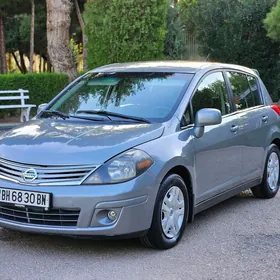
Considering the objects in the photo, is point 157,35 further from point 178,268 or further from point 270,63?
A: point 178,268

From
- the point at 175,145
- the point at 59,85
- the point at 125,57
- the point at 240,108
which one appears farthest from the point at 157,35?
the point at 175,145

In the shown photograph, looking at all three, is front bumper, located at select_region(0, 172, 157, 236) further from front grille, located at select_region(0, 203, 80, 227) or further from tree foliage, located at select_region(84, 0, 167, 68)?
tree foliage, located at select_region(84, 0, 167, 68)

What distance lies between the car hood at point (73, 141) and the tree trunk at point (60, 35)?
35.2ft

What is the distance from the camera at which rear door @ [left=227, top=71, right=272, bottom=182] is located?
20.5 feet

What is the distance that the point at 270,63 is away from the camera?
18797 millimetres

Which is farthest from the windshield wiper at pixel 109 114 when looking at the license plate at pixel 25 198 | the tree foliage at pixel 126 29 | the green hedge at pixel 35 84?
the green hedge at pixel 35 84

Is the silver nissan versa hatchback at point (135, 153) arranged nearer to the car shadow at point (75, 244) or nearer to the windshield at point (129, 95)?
the windshield at point (129, 95)

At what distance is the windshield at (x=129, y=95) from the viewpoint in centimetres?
532

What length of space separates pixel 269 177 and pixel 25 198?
3599mm

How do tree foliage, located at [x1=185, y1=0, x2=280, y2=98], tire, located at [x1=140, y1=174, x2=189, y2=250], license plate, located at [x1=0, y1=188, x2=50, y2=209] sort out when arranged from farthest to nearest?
1. tree foliage, located at [x1=185, y1=0, x2=280, y2=98]
2. tire, located at [x1=140, y1=174, x2=189, y2=250]
3. license plate, located at [x1=0, y1=188, x2=50, y2=209]

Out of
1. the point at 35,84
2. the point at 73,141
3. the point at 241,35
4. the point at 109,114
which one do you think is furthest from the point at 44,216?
the point at 241,35

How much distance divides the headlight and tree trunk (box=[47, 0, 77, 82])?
38.2 feet

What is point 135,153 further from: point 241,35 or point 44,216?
point 241,35

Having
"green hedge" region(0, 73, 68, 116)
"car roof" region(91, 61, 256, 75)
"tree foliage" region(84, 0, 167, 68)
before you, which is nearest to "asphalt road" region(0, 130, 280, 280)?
"car roof" region(91, 61, 256, 75)
